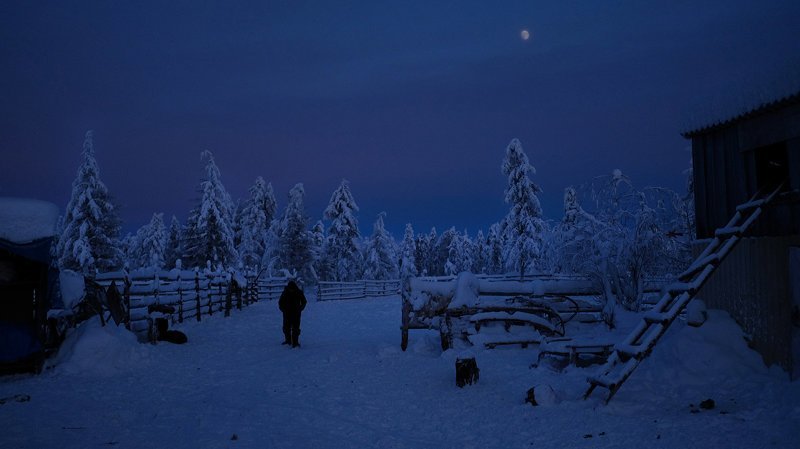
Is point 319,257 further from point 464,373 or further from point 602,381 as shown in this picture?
point 602,381

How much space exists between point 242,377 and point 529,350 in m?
6.17

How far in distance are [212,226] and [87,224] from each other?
7835 mm

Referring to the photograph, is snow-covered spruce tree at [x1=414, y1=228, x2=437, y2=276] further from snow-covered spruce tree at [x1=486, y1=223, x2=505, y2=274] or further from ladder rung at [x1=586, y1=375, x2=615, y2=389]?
ladder rung at [x1=586, y1=375, x2=615, y2=389]

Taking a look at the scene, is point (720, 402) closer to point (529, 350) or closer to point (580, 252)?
point (529, 350)

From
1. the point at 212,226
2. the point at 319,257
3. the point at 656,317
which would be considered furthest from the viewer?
the point at 319,257

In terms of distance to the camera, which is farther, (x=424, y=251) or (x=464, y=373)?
(x=424, y=251)

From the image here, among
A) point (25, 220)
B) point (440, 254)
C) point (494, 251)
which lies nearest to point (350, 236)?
point (494, 251)

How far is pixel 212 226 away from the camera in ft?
119

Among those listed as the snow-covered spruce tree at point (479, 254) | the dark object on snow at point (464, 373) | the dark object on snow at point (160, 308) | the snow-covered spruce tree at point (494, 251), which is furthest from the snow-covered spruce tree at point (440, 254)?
the dark object on snow at point (464, 373)

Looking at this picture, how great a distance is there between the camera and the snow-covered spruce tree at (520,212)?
32.8 meters

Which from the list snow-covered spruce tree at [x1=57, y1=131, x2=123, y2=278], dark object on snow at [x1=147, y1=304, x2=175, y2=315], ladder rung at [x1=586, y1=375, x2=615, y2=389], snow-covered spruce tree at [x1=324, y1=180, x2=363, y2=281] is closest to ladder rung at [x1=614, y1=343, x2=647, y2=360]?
ladder rung at [x1=586, y1=375, x2=615, y2=389]

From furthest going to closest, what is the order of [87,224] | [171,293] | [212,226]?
[212,226]
[87,224]
[171,293]

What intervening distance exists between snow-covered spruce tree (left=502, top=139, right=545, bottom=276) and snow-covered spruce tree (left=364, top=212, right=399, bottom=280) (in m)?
16.4

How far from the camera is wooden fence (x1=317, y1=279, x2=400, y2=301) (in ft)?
102
